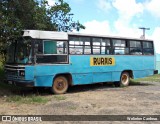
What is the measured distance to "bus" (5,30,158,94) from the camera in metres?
13.6

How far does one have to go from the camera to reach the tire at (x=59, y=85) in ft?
47.8

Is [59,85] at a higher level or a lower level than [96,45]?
lower

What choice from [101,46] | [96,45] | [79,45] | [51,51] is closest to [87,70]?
[79,45]

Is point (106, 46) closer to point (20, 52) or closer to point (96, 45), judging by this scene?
point (96, 45)

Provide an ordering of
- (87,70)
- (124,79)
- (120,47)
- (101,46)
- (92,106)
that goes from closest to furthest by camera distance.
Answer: (92,106) → (87,70) → (101,46) → (120,47) → (124,79)

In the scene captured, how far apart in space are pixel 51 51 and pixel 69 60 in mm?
1101

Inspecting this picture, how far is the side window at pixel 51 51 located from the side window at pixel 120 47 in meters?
3.73

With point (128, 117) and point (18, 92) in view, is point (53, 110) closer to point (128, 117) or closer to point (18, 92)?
point (128, 117)

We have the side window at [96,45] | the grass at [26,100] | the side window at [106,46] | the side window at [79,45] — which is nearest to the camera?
the grass at [26,100]

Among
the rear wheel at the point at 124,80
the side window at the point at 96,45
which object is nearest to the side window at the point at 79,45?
the side window at the point at 96,45

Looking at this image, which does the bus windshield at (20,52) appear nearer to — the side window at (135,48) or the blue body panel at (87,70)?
the blue body panel at (87,70)

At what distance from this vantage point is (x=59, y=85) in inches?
582

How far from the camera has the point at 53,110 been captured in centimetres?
1059

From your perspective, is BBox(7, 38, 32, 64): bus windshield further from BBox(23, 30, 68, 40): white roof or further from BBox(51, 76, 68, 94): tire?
BBox(51, 76, 68, 94): tire
